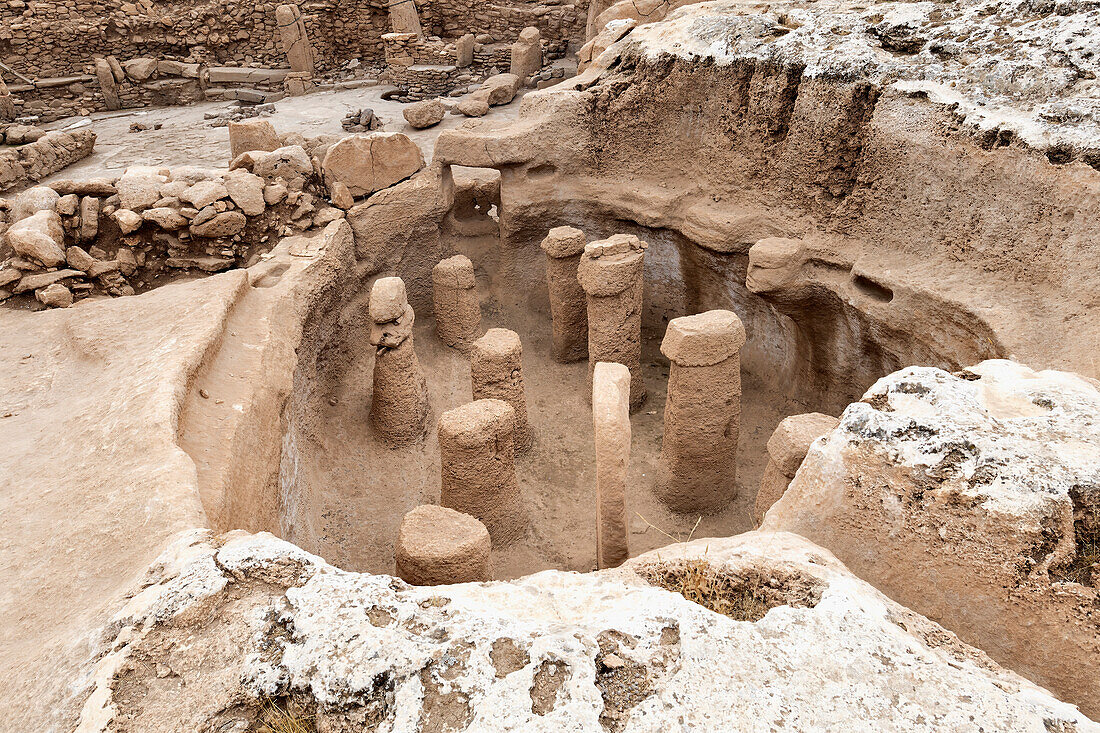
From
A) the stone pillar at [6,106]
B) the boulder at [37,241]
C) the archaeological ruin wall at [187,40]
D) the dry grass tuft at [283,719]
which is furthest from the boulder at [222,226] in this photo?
the stone pillar at [6,106]

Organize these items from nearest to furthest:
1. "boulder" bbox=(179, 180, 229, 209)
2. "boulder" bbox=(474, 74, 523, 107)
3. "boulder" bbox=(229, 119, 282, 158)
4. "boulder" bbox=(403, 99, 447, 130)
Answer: "boulder" bbox=(179, 180, 229, 209)
"boulder" bbox=(229, 119, 282, 158)
"boulder" bbox=(403, 99, 447, 130)
"boulder" bbox=(474, 74, 523, 107)

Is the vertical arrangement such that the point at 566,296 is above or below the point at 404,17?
below

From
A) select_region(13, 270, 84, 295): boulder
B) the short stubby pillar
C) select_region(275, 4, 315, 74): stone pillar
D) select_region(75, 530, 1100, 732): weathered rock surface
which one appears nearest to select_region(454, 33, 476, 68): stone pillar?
the short stubby pillar

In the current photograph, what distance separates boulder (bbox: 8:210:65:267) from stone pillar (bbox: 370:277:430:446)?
7.74ft

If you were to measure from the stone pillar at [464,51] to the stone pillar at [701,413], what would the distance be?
34.2 feet

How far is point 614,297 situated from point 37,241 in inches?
176

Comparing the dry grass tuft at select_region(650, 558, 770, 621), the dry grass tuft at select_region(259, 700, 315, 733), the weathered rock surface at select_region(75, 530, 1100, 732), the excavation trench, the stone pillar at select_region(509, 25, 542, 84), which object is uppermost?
the weathered rock surface at select_region(75, 530, 1100, 732)

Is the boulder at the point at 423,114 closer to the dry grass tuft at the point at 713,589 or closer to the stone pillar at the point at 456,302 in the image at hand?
the stone pillar at the point at 456,302

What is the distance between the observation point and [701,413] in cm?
555

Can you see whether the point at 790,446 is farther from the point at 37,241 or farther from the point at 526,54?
the point at 526,54

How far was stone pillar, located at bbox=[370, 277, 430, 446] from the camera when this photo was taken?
19.9 ft

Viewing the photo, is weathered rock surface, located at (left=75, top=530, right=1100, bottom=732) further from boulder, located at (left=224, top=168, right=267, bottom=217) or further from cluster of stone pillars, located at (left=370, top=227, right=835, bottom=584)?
boulder, located at (left=224, top=168, right=267, bottom=217)

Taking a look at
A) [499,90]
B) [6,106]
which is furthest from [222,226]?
[6,106]

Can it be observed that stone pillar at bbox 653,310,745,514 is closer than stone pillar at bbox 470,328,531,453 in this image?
Yes
